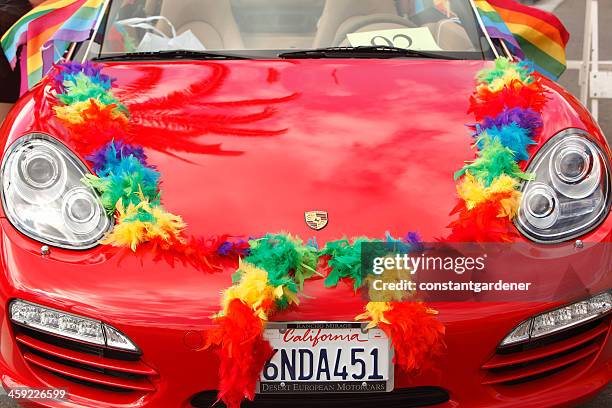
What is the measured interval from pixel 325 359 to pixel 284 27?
1.81m

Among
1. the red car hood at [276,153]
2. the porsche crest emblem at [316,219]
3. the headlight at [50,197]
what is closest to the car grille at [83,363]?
the red car hood at [276,153]

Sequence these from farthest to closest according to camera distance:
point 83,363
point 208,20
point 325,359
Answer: point 208,20, point 83,363, point 325,359

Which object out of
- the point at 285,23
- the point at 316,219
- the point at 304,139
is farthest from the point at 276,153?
the point at 285,23

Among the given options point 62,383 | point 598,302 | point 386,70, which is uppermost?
point 386,70

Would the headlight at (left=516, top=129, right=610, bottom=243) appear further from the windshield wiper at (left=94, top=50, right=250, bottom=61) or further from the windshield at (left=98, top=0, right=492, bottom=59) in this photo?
Answer: the windshield wiper at (left=94, top=50, right=250, bottom=61)

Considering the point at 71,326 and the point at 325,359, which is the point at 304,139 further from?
the point at 71,326

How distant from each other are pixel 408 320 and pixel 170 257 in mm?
688

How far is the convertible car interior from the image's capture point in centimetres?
391

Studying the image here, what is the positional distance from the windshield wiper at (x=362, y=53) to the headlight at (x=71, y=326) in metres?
1.50

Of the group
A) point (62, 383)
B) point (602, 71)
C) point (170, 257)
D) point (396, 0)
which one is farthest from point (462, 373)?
point (602, 71)

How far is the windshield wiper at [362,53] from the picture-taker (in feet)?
12.3

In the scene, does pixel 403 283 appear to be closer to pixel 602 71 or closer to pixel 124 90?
pixel 124 90

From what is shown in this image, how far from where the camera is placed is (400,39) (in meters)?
3.91

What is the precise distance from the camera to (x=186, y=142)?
3.08 m
